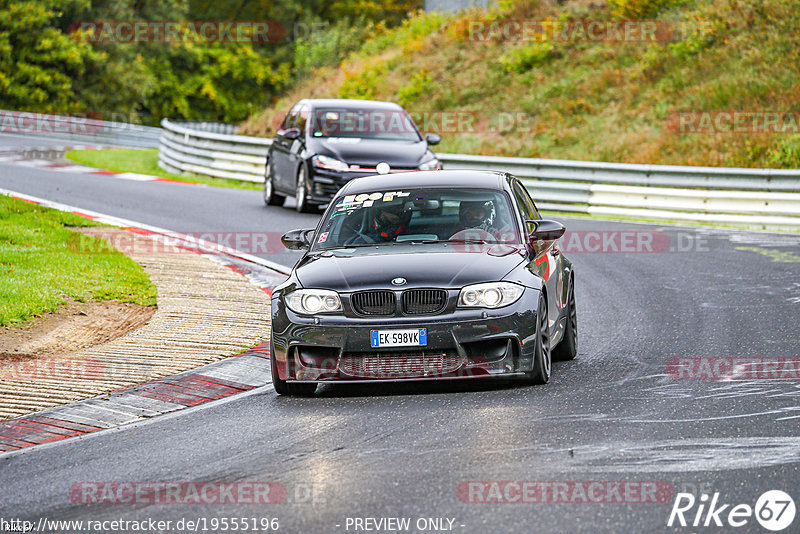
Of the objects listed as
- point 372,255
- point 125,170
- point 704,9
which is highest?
point 704,9

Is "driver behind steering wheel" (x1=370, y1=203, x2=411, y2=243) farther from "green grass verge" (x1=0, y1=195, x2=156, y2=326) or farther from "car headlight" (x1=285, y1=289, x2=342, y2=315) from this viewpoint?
"green grass verge" (x1=0, y1=195, x2=156, y2=326)

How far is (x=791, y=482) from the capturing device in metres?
6.21

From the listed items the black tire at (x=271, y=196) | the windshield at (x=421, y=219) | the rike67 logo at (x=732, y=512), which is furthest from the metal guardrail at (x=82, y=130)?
the rike67 logo at (x=732, y=512)

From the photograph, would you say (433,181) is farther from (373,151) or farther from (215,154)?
(215,154)

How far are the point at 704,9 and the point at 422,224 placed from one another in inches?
1077

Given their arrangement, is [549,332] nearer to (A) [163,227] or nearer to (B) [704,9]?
(A) [163,227]

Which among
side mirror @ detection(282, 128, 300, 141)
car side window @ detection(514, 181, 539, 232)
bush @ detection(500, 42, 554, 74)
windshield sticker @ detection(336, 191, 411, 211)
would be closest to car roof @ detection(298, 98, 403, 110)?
side mirror @ detection(282, 128, 300, 141)

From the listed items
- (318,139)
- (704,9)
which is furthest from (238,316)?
(704,9)

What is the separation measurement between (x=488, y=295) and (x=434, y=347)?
0.55m

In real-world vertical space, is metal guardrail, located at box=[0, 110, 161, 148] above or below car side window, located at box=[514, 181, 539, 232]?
below

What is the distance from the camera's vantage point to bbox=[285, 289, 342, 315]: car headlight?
880cm

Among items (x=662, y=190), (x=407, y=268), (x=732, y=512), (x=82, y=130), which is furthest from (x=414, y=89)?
(x=732, y=512)

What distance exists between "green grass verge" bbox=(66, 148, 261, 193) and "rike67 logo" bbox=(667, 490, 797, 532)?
2195 centimetres

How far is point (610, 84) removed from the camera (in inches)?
1348
